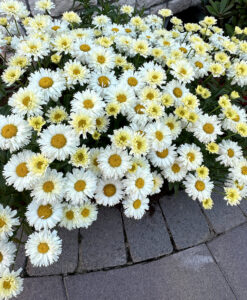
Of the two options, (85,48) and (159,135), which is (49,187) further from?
(85,48)

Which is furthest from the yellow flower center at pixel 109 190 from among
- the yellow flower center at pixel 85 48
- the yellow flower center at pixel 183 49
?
the yellow flower center at pixel 183 49

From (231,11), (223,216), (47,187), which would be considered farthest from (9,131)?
(231,11)

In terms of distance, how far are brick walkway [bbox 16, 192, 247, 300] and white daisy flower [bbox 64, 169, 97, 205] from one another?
639 millimetres

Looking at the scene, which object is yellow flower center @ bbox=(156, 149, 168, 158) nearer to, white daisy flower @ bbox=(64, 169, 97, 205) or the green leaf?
white daisy flower @ bbox=(64, 169, 97, 205)

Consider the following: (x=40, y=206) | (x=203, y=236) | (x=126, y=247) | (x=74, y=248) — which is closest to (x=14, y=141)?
(x=40, y=206)

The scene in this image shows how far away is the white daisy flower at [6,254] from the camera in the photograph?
1601 millimetres

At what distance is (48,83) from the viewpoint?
6.01 ft

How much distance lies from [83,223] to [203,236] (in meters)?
1.16

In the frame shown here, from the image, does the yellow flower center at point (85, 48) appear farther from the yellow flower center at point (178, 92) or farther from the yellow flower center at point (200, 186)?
the yellow flower center at point (200, 186)

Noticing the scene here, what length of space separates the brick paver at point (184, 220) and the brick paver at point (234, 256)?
0.15 m

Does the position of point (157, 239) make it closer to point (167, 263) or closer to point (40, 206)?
point (167, 263)

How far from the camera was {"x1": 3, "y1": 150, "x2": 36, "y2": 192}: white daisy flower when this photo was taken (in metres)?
1.58

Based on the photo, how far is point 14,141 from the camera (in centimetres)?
160

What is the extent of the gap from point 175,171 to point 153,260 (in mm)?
805
